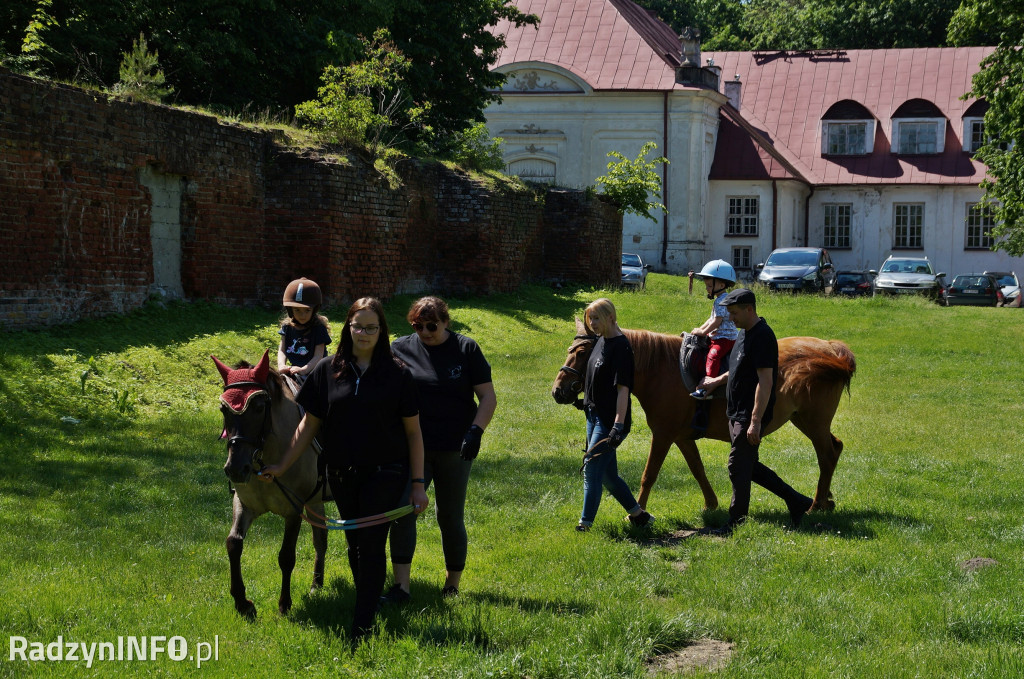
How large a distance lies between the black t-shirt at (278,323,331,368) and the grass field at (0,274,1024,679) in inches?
53.1

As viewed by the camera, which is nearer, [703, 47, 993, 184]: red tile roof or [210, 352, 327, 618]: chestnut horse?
[210, 352, 327, 618]: chestnut horse

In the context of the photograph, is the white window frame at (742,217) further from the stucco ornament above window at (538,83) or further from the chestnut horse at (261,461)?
the chestnut horse at (261,461)

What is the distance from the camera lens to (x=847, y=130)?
4612 centimetres

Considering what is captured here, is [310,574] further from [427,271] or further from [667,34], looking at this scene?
[667,34]

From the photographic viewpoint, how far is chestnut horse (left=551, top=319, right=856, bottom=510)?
28.6 ft

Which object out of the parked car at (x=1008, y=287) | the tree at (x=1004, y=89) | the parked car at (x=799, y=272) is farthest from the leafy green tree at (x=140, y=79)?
the parked car at (x=1008, y=287)

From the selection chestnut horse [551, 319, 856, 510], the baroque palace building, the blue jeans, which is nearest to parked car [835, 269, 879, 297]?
the baroque palace building

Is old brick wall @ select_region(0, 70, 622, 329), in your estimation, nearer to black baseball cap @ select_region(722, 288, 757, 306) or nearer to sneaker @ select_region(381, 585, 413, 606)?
sneaker @ select_region(381, 585, 413, 606)

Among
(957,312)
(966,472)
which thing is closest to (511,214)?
(957,312)

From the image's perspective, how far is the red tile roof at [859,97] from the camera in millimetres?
44969

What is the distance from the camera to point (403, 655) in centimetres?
529

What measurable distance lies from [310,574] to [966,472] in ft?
22.4

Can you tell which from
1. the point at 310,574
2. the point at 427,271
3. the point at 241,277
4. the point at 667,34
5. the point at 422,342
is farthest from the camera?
the point at 667,34

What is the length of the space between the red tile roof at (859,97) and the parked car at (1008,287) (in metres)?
7.08
